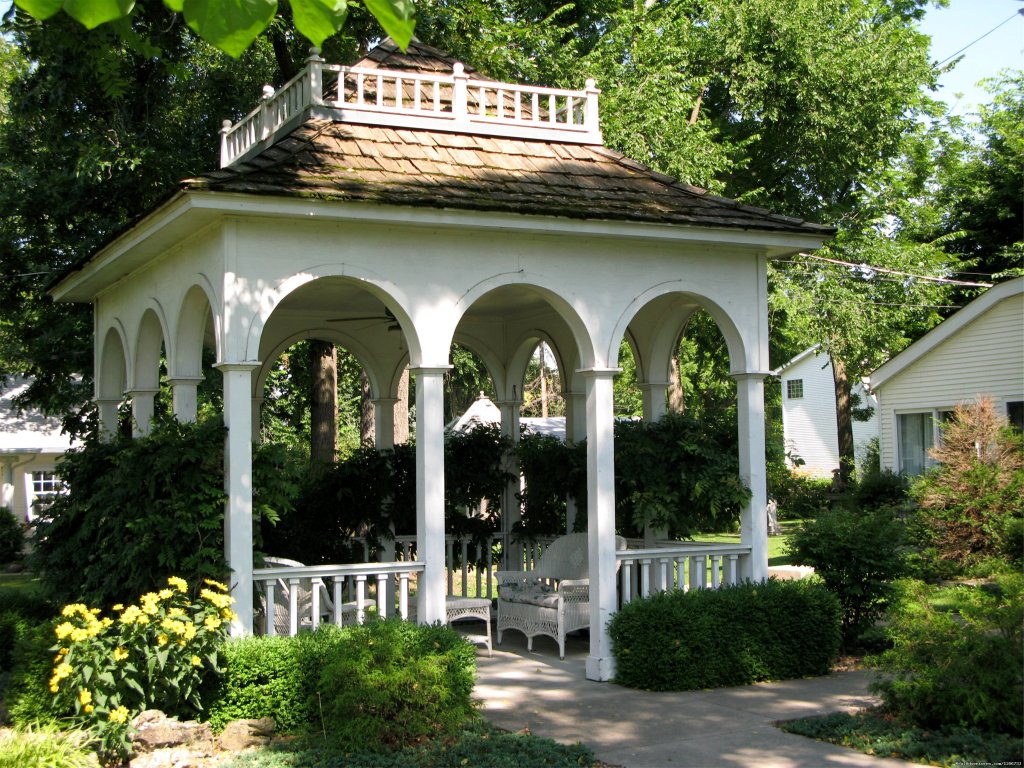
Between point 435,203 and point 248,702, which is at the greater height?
Answer: point 435,203

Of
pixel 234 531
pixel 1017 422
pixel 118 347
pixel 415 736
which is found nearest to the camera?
pixel 415 736

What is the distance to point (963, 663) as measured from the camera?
718cm

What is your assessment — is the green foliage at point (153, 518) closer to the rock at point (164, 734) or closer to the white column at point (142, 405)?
the rock at point (164, 734)

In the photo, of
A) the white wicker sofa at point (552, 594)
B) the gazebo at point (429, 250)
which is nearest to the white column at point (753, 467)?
the gazebo at point (429, 250)

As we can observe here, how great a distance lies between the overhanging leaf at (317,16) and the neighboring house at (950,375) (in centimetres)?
1907

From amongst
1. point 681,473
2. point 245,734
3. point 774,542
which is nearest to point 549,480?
point 681,473

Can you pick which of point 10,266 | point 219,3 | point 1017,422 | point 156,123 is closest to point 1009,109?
point 1017,422

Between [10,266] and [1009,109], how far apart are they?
28312mm

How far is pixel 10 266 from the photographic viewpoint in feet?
58.6

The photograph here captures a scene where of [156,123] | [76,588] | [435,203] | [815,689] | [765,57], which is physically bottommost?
[815,689]

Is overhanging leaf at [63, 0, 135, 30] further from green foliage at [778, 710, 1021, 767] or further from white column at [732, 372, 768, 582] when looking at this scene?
white column at [732, 372, 768, 582]

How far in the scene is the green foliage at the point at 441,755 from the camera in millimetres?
6844

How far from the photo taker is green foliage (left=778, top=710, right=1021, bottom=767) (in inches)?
263

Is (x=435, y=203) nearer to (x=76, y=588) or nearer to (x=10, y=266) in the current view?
(x=76, y=588)
